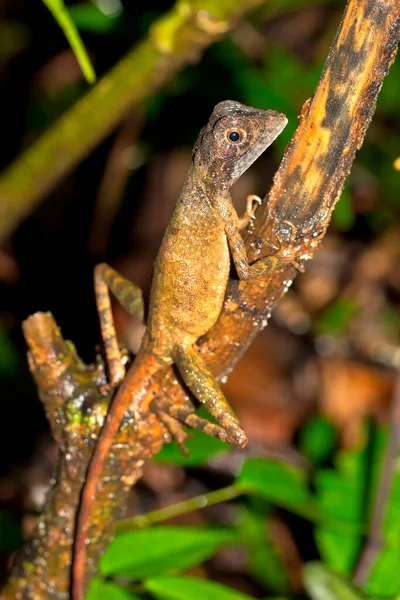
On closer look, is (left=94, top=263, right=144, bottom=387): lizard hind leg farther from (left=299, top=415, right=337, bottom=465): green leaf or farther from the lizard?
(left=299, top=415, right=337, bottom=465): green leaf

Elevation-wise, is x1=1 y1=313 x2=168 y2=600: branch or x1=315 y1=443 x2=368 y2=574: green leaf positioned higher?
x1=315 y1=443 x2=368 y2=574: green leaf

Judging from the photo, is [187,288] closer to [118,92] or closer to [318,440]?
[118,92]

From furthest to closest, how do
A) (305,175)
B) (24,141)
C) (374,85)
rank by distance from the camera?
(24,141) < (305,175) < (374,85)

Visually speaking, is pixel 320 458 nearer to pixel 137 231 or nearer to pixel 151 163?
pixel 137 231

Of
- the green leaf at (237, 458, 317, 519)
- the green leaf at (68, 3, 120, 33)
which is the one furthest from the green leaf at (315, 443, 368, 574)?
the green leaf at (68, 3, 120, 33)

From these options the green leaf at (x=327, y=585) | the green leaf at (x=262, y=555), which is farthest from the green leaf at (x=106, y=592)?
the green leaf at (x=262, y=555)

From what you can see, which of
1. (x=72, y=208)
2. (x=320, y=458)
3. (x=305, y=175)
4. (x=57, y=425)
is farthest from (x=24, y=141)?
(x=305, y=175)
